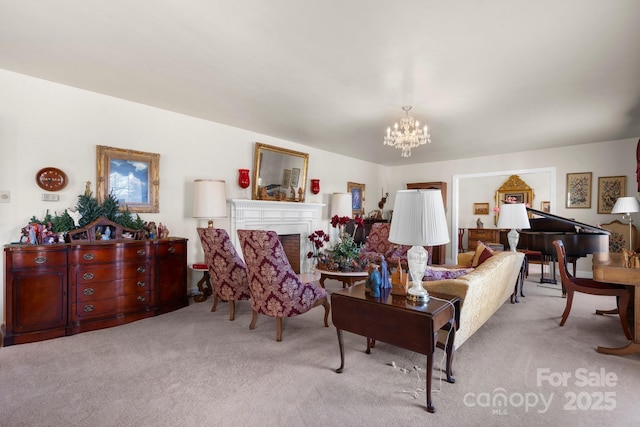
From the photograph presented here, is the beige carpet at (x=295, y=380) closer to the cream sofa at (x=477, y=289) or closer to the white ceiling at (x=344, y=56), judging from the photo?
the cream sofa at (x=477, y=289)

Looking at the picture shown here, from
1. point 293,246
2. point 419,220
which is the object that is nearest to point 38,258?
point 419,220

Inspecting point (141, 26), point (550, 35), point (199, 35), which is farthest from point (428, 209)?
point (141, 26)

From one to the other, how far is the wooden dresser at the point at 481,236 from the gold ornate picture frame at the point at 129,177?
27.4 ft

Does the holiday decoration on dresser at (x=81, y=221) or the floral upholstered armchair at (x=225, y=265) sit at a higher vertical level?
the holiday decoration on dresser at (x=81, y=221)

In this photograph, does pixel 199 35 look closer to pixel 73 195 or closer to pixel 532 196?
pixel 73 195

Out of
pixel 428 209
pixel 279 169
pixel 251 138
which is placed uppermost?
pixel 251 138

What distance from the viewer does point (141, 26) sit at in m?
2.25

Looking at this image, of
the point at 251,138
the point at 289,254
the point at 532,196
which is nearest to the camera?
the point at 251,138

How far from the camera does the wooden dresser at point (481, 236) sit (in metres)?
8.60

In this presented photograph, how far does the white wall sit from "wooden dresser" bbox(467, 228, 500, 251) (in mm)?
2553

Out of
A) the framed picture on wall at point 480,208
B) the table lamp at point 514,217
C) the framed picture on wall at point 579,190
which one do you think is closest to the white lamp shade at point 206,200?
the table lamp at point 514,217

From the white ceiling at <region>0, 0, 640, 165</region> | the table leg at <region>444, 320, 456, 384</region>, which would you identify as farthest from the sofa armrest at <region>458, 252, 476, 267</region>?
the table leg at <region>444, 320, 456, 384</region>

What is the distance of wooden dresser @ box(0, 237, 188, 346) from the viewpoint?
8.93 feet

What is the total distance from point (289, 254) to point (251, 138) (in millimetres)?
2346
